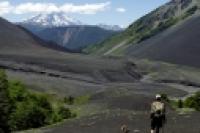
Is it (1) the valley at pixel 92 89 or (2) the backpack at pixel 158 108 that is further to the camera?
(1) the valley at pixel 92 89

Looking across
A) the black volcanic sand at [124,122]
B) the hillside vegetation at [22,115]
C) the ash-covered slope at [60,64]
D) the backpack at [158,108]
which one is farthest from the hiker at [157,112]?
the ash-covered slope at [60,64]

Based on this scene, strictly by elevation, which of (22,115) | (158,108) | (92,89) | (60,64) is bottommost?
(92,89)

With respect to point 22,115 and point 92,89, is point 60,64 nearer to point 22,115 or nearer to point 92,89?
point 92,89

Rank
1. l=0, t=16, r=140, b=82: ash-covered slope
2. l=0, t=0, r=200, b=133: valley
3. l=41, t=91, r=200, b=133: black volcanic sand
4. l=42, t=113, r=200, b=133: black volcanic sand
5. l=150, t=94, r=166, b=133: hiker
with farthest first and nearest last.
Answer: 1. l=0, t=16, r=140, b=82: ash-covered slope
2. l=0, t=0, r=200, b=133: valley
3. l=41, t=91, r=200, b=133: black volcanic sand
4. l=42, t=113, r=200, b=133: black volcanic sand
5. l=150, t=94, r=166, b=133: hiker

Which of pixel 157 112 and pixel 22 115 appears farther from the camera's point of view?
pixel 22 115

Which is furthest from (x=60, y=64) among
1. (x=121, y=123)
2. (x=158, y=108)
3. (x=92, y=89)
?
(x=158, y=108)

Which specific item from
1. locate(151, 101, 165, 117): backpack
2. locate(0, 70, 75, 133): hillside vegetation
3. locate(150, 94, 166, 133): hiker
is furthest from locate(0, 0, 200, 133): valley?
locate(151, 101, 165, 117): backpack

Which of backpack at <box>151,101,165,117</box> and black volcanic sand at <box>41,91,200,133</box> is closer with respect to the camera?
backpack at <box>151,101,165,117</box>

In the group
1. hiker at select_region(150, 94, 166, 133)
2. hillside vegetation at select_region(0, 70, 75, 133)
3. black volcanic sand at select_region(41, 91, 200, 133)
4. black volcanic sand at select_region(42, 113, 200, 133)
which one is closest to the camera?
hiker at select_region(150, 94, 166, 133)

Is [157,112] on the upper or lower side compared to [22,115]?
upper

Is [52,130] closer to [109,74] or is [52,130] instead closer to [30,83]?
[30,83]

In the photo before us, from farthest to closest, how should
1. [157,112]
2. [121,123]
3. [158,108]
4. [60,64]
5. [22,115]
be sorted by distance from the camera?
[60,64]
[22,115]
[121,123]
[157,112]
[158,108]

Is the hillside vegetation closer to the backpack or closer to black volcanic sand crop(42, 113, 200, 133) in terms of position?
black volcanic sand crop(42, 113, 200, 133)

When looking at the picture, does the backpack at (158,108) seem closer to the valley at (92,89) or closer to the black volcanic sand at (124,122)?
the black volcanic sand at (124,122)
